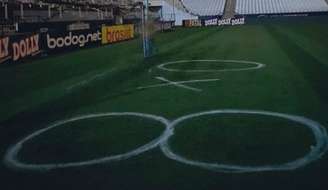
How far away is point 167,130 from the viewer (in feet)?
23.3

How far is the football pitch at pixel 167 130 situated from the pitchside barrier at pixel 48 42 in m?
3.07

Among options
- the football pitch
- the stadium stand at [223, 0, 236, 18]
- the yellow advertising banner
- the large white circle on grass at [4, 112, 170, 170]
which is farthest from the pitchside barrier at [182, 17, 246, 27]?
the large white circle on grass at [4, 112, 170, 170]

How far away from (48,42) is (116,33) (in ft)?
32.2

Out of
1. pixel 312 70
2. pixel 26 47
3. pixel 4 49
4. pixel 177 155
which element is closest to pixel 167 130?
pixel 177 155

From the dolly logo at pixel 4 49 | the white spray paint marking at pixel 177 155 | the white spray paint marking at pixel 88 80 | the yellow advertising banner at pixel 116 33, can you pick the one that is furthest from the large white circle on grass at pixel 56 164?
the yellow advertising banner at pixel 116 33

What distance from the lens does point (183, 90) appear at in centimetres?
1058

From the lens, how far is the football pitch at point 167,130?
5.19m

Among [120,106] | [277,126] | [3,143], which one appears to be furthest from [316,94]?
[3,143]

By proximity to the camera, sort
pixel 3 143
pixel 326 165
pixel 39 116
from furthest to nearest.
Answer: pixel 39 116 < pixel 3 143 < pixel 326 165

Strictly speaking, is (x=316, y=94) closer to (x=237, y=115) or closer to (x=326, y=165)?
(x=237, y=115)

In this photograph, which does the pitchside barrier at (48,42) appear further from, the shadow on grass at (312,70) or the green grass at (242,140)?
the green grass at (242,140)

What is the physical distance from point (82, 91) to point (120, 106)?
2348 mm

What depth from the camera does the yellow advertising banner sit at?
2676 centimetres

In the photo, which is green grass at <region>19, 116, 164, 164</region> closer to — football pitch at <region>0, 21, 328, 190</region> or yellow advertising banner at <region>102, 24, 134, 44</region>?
football pitch at <region>0, 21, 328, 190</region>
